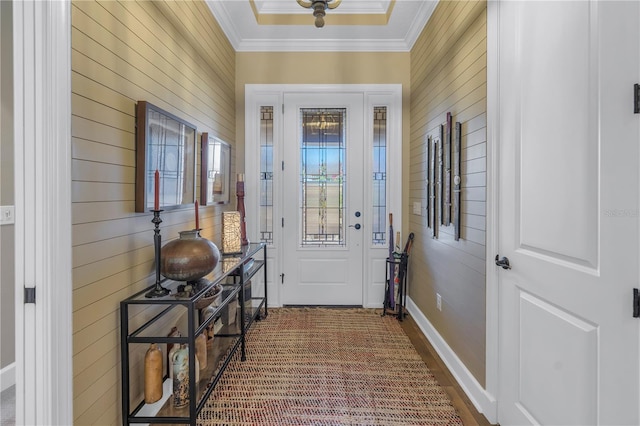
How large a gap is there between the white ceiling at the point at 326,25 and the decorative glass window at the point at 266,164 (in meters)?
0.76

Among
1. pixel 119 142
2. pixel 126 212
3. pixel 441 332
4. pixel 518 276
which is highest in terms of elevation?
pixel 119 142

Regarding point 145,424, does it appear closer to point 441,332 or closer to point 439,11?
point 441,332

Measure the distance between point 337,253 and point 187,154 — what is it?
6.86 ft

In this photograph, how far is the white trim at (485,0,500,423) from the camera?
6.13ft

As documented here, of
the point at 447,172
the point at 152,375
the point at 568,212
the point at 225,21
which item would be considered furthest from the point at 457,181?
the point at 225,21

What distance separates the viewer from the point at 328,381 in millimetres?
2352

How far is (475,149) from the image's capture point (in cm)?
213

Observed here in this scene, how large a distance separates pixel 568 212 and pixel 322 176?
2675 mm

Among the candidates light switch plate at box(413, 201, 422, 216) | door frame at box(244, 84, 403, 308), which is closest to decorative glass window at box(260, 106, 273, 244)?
door frame at box(244, 84, 403, 308)

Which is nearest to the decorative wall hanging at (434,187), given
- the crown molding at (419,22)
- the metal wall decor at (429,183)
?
the metal wall decor at (429,183)

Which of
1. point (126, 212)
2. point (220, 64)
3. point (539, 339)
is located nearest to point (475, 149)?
point (539, 339)

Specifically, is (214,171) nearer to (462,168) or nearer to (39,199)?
(39,199)

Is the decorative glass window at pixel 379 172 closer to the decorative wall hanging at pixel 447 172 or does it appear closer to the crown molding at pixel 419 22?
the crown molding at pixel 419 22

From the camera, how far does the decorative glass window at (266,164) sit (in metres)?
3.80
